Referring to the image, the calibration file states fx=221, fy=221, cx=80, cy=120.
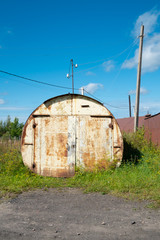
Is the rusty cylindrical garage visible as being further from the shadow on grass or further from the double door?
the shadow on grass

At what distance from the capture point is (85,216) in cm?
409

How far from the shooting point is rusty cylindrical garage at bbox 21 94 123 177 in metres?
7.05

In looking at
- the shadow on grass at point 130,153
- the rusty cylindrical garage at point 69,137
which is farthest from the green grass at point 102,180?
the rusty cylindrical garage at point 69,137

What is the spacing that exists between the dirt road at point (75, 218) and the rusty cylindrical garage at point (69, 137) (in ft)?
5.61

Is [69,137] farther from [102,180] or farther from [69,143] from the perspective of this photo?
[102,180]

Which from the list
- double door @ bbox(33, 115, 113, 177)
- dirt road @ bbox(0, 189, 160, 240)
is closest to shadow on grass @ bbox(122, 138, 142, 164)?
double door @ bbox(33, 115, 113, 177)

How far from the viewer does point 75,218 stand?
13.1 ft

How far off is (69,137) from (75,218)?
3.40 metres

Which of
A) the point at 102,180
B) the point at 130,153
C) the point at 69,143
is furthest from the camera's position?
the point at 130,153

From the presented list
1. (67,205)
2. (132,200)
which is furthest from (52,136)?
(132,200)

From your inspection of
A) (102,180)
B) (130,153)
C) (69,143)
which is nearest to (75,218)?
(102,180)

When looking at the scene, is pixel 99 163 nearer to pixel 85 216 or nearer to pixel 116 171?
pixel 116 171

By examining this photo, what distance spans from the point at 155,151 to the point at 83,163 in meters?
3.38

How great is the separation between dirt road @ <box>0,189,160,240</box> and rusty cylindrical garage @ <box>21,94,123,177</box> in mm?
1710
